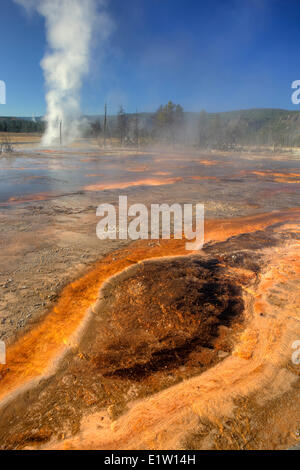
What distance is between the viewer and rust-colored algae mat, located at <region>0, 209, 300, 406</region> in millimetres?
2562

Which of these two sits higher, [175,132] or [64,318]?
[175,132]

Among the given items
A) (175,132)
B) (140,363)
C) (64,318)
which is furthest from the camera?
(175,132)

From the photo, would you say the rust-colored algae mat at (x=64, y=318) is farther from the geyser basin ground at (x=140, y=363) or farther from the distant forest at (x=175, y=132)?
the distant forest at (x=175, y=132)

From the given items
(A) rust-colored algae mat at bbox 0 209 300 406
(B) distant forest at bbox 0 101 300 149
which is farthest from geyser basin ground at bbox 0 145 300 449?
(B) distant forest at bbox 0 101 300 149

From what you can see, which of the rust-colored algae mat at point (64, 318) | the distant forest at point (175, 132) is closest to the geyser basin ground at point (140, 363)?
the rust-colored algae mat at point (64, 318)

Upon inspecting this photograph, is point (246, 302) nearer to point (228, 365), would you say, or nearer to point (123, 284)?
point (228, 365)

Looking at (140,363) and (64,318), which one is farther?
(64,318)

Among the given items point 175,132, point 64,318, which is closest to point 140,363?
point 64,318

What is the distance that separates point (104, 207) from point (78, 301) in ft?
16.6

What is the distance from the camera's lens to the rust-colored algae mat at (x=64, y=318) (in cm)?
256

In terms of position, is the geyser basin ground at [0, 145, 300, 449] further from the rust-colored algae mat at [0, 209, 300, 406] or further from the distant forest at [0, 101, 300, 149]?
the distant forest at [0, 101, 300, 149]

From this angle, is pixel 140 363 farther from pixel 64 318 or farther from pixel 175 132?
pixel 175 132

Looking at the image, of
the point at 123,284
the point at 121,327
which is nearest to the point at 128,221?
the point at 123,284

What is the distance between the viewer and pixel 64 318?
3.29 m
